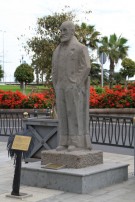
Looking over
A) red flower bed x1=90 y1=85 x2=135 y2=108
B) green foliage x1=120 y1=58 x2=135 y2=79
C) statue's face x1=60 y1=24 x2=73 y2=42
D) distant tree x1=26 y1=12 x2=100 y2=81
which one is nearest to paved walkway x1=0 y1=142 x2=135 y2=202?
statue's face x1=60 y1=24 x2=73 y2=42

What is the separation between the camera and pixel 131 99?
Result: 22234 millimetres

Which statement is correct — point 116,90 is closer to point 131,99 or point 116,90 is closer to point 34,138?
point 131,99

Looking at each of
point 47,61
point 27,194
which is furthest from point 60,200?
point 47,61

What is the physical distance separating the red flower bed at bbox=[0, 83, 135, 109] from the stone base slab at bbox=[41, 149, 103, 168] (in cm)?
1165

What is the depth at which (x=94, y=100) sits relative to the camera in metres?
23.0

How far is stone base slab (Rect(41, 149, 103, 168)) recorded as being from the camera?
8195 mm

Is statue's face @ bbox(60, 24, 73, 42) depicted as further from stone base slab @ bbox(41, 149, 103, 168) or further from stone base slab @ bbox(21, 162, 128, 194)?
stone base slab @ bbox(21, 162, 128, 194)

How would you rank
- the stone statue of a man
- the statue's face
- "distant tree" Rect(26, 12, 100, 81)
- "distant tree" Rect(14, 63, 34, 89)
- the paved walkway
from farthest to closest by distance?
"distant tree" Rect(14, 63, 34, 89), "distant tree" Rect(26, 12, 100, 81), the statue's face, the stone statue of a man, the paved walkway

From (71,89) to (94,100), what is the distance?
1473 cm

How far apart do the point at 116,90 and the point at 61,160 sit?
15.6m

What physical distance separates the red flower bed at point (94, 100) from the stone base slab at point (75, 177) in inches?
461

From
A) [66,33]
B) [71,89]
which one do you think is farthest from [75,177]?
[66,33]

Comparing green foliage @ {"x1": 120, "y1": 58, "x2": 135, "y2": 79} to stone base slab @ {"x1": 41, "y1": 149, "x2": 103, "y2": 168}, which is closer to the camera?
stone base slab @ {"x1": 41, "y1": 149, "x2": 103, "y2": 168}

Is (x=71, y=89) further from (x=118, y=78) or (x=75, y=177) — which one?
(x=118, y=78)
